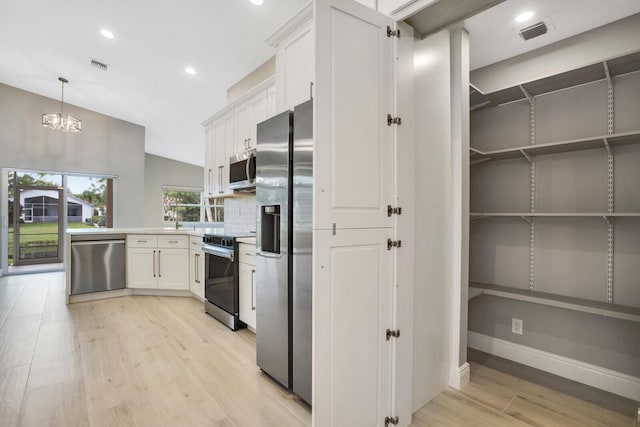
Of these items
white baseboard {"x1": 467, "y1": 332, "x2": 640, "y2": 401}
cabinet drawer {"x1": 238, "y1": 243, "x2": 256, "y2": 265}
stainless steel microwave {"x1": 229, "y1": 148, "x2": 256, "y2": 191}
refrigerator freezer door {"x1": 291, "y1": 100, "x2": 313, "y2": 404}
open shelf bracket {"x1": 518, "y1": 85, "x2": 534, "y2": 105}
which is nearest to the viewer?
refrigerator freezer door {"x1": 291, "y1": 100, "x2": 313, "y2": 404}

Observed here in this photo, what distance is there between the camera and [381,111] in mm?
1658

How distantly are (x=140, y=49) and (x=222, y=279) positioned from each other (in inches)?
128

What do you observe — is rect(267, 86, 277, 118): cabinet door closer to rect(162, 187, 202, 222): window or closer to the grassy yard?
the grassy yard

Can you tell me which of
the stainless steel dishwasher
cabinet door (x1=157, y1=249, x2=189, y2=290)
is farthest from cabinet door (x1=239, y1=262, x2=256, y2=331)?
the stainless steel dishwasher

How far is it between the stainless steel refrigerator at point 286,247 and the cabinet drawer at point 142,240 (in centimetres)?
284

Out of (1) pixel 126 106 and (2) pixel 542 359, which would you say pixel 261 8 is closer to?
(2) pixel 542 359

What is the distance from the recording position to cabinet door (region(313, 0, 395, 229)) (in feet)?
4.78

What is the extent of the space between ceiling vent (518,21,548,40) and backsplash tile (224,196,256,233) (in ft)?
10.7

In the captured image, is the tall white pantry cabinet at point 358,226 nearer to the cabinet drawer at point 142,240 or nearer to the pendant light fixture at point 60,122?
the cabinet drawer at point 142,240

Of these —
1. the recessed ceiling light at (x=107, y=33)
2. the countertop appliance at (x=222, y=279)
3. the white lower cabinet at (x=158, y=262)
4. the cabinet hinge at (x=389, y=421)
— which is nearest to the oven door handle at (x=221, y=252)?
the countertop appliance at (x=222, y=279)

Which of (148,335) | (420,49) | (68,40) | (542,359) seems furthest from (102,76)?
(542,359)

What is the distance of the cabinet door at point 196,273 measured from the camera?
161 inches

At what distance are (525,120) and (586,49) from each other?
59cm

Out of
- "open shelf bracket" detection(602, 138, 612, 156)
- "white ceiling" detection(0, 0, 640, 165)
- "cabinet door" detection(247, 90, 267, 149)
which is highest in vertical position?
"white ceiling" detection(0, 0, 640, 165)
